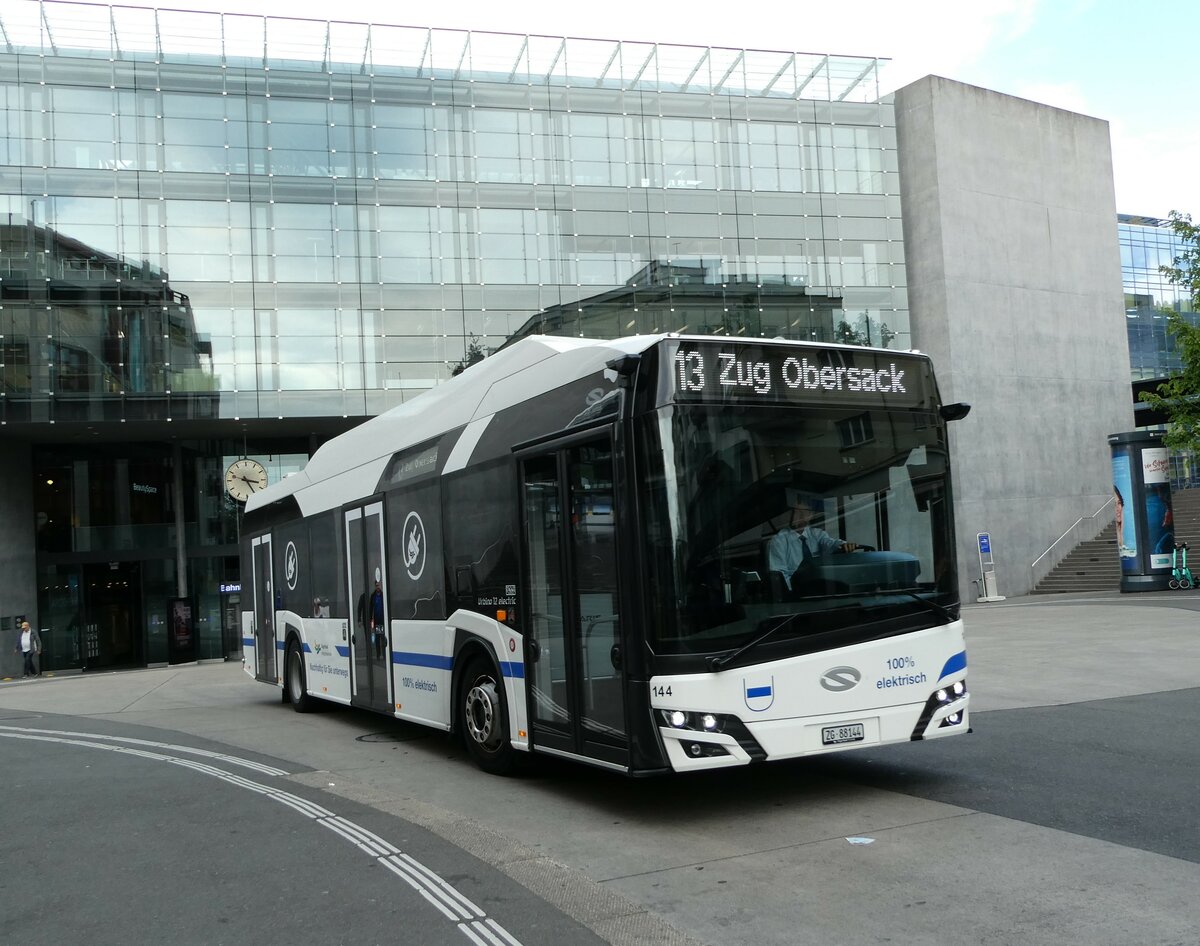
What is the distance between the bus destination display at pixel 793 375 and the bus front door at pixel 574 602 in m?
0.75

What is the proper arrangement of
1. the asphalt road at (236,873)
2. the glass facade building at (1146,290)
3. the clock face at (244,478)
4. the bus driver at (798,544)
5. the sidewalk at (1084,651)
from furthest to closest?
1. the glass facade building at (1146,290)
2. the clock face at (244,478)
3. the sidewalk at (1084,651)
4. the bus driver at (798,544)
5. the asphalt road at (236,873)

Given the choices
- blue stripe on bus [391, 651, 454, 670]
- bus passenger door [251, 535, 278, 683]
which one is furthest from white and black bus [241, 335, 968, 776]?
bus passenger door [251, 535, 278, 683]

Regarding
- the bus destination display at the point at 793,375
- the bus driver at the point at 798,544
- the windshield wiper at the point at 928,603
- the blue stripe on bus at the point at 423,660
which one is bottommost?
the blue stripe on bus at the point at 423,660

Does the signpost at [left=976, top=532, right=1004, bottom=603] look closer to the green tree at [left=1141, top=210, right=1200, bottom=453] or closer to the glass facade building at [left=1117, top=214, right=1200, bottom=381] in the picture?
the green tree at [left=1141, top=210, right=1200, bottom=453]

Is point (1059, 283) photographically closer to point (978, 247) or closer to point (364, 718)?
point (978, 247)

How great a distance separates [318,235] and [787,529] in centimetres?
3166

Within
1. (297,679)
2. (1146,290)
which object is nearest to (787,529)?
(297,679)

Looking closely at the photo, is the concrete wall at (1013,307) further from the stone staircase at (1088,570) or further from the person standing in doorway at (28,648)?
the person standing in doorway at (28,648)

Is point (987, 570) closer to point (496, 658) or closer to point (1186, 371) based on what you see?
point (1186, 371)

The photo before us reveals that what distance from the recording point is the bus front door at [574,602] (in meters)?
7.35

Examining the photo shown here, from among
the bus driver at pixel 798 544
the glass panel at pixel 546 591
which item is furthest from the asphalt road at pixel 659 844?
the bus driver at pixel 798 544

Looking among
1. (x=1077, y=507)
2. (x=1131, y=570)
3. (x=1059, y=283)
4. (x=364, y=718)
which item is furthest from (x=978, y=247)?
(x=364, y=718)

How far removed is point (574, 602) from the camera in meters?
7.81

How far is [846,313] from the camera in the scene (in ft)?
128
